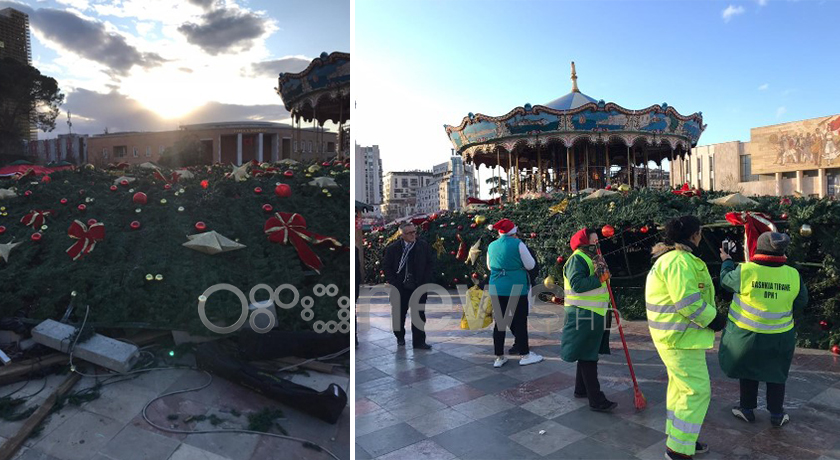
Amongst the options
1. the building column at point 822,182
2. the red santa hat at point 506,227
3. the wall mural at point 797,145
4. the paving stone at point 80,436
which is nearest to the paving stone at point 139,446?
the paving stone at point 80,436

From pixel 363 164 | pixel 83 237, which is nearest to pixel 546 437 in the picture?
pixel 363 164

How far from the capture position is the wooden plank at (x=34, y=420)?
3.32 metres

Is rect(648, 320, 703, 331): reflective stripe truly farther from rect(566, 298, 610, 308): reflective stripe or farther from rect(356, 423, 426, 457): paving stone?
rect(356, 423, 426, 457): paving stone

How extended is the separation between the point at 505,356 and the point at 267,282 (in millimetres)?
2872

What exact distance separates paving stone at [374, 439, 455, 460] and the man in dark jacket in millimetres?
2803

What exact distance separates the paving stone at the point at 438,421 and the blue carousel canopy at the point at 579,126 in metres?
15.8

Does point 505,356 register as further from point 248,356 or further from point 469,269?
point 469,269

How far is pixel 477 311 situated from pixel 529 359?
819 mm

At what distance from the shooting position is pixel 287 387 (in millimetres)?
4062

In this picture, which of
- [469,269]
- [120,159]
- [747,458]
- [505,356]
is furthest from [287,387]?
[120,159]

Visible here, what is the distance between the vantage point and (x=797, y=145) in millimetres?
52906

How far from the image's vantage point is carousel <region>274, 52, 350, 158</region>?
580 cm

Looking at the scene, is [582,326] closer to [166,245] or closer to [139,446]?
[139,446]

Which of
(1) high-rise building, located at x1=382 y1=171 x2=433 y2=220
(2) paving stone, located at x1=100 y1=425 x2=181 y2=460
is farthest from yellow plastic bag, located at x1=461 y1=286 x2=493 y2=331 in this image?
(1) high-rise building, located at x1=382 y1=171 x2=433 y2=220
